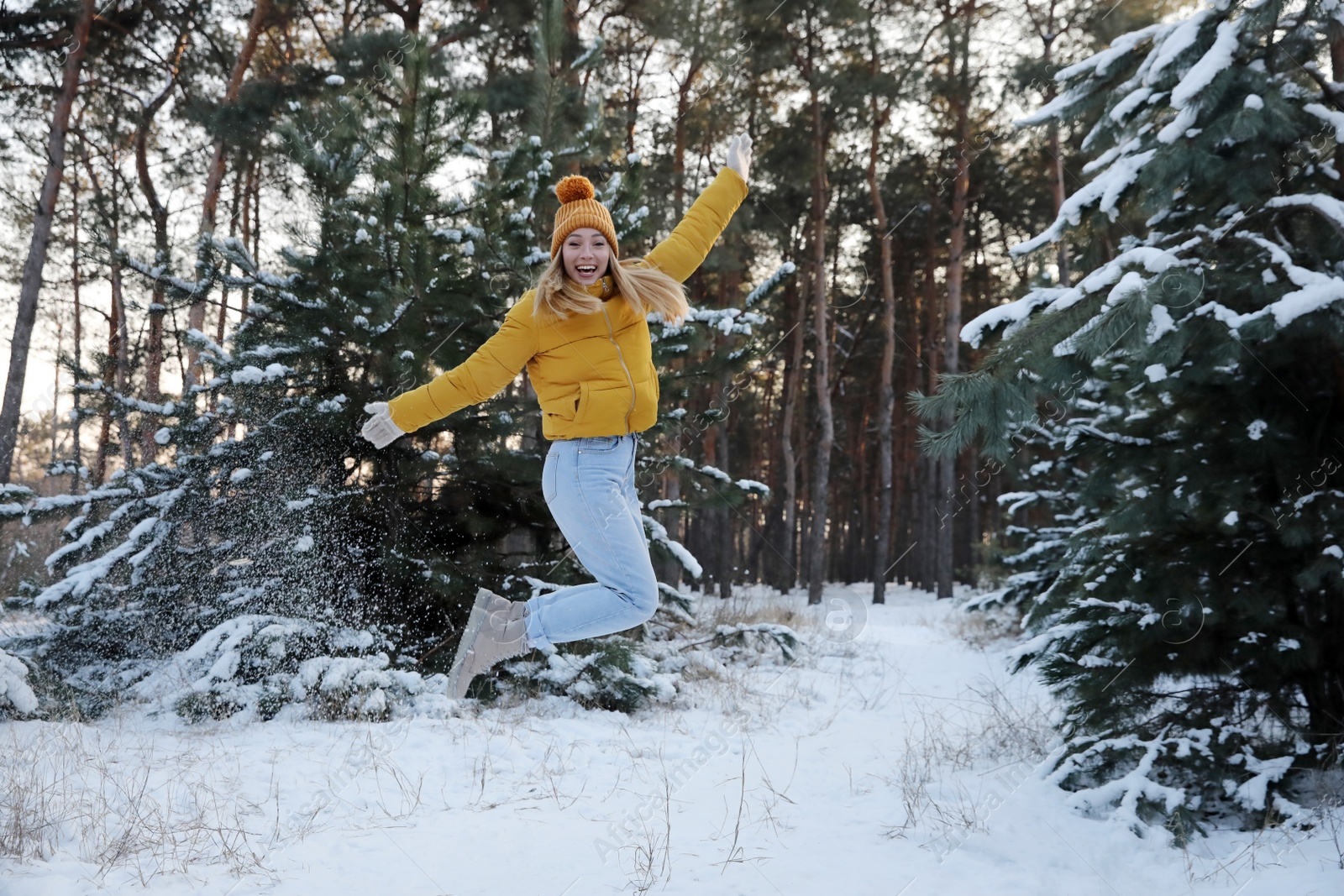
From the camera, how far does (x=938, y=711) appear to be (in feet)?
21.7

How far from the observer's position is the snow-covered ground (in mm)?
3412

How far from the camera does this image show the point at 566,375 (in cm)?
321

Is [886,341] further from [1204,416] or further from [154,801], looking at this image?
[154,801]

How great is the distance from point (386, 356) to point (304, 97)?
6237 mm

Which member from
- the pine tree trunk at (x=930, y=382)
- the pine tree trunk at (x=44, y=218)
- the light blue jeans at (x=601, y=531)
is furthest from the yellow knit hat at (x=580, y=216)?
the pine tree trunk at (x=930, y=382)

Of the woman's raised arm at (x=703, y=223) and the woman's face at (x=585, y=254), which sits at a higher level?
the woman's raised arm at (x=703, y=223)

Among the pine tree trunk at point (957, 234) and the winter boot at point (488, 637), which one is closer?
the winter boot at point (488, 637)

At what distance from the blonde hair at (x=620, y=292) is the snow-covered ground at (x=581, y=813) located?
2.16m

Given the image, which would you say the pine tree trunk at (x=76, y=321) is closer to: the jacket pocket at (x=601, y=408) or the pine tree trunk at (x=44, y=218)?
the pine tree trunk at (x=44, y=218)

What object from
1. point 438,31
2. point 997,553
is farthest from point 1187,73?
point 438,31

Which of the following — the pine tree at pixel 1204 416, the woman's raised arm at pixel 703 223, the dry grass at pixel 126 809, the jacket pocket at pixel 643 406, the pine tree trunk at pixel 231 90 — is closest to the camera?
Answer: the jacket pocket at pixel 643 406

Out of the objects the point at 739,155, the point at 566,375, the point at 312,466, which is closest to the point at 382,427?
the point at 566,375

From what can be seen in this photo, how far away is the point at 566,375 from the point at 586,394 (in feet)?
0.37

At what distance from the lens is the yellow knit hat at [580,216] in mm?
3273
